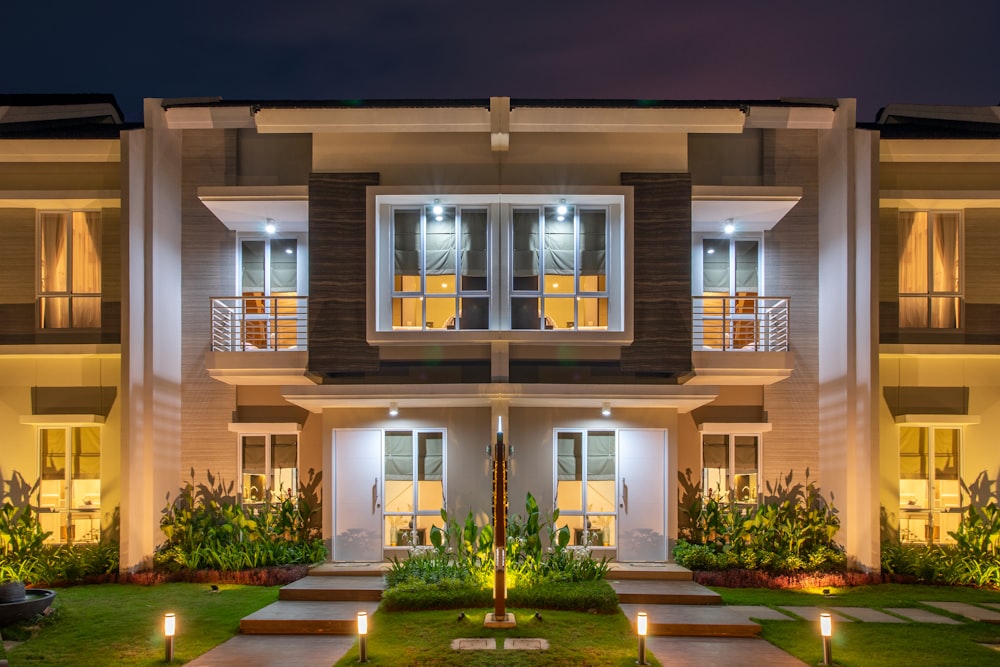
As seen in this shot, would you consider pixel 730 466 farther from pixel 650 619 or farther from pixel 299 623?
pixel 299 623

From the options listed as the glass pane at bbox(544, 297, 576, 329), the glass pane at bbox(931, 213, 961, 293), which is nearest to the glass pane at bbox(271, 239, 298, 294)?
the glass pane at bbox(544, 297, 576, 329)

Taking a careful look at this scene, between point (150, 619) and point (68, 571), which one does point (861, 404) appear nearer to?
point (150, 619)

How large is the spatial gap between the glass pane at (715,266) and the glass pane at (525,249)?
3.47 meters

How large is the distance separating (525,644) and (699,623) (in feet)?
8.31

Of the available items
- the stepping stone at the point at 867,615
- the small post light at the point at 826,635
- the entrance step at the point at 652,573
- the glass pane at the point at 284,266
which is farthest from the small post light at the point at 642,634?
the glass pane at the point at 284,266

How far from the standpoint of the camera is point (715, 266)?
626 inches

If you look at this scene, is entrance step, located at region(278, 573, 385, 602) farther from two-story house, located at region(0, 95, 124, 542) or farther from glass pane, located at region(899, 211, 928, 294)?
glass pane, located at region(899, 211, 928, 294)

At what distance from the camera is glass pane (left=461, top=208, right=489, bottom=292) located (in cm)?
1433

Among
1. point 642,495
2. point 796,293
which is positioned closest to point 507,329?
point 642,495

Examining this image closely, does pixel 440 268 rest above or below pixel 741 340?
above

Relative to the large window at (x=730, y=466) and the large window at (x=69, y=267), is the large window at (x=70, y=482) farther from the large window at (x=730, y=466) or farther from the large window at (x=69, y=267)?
the large window at (x=730, y=466)

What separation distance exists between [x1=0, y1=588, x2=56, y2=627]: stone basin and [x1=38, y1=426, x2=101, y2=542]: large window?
11.9 feet

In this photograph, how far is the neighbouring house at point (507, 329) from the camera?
14.1m

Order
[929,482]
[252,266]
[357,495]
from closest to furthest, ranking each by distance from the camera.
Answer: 1. [357,495]
2. [929,482]
3. [252,266]
